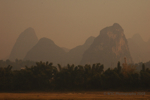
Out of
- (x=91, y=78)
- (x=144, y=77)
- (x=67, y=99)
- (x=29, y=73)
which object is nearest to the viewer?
Result: (x=67, y=99)

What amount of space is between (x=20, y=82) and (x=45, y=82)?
4590mm

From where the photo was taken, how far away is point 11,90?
29453mm

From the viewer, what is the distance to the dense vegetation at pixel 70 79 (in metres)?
26.9

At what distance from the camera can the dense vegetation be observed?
26922 mm

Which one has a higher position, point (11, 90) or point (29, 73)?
point (29, 73)

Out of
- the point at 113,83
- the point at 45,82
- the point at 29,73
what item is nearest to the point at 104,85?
the point at 113,83

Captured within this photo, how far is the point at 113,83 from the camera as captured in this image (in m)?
27.2

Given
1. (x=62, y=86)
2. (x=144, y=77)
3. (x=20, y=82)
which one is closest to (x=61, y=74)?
(x=62, y=86)

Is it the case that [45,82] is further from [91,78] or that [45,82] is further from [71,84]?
[91,78]

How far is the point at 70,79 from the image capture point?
95.2 ft

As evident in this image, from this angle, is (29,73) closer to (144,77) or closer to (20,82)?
(20,82)

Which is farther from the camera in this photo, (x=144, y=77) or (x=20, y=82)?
(x=20, y=82)

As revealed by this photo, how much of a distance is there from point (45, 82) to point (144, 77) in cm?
1702

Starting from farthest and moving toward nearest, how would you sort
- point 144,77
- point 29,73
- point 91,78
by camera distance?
point 29,73 < point 91,78 < point 144,77
